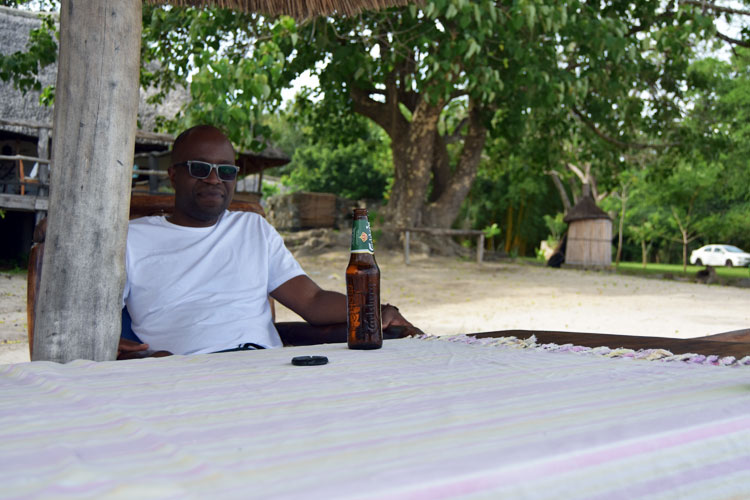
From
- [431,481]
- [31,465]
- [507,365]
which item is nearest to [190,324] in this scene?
[507,365]

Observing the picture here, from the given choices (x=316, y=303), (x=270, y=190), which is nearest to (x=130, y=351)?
(x=316, y=303)

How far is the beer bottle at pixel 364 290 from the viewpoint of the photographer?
1552mm

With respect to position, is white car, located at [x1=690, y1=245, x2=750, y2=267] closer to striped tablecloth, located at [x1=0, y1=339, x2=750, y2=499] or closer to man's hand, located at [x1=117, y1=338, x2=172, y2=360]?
man's hand, located at [x1=117, y1=338, x2=172, y2=360]

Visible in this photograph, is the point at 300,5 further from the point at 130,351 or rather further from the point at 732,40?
the point at 732,40

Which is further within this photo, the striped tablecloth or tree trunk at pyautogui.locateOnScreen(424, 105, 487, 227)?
tree trunk at pyautogui.locateOnScreen(424, 105, 487, 227)

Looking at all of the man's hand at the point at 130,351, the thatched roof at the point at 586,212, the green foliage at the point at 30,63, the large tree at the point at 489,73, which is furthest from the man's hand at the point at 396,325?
the thatched roof at the point at 586,212

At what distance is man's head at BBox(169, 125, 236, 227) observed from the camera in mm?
2219

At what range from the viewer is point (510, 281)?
10.7 m

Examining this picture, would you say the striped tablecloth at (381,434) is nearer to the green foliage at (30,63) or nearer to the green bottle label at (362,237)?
the green bottle label at (362,237)

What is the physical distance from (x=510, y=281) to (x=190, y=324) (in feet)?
29.8

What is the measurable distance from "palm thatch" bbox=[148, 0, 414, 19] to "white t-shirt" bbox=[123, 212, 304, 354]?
0.85m

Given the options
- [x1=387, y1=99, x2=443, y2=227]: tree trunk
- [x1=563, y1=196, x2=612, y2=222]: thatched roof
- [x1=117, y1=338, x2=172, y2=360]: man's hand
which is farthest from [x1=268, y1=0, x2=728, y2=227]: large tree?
[x1=117, y1=338, x2=172, y2=360]: man's hand

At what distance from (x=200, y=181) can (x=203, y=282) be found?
0.35 metres

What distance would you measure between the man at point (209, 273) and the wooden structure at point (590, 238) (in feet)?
50.2
